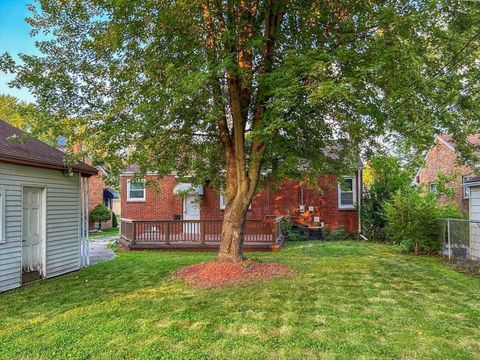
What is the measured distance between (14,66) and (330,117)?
708 cm

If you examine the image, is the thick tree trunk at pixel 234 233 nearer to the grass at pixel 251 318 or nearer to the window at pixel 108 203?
the grass at pixel 251 318

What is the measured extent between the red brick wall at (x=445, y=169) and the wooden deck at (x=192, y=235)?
6.90 meters

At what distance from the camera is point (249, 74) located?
798cm

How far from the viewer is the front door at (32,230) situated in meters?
8.77

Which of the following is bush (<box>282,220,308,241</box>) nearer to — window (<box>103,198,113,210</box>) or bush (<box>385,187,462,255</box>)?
bush (<box>385,187,462,255</box>)

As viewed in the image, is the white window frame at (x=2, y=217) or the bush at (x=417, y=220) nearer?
the white window frame at (x=2, y=217)

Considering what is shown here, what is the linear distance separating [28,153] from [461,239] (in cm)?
1230

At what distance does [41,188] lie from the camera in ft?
30.1

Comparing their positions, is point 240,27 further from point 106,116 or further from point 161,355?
point 161,355

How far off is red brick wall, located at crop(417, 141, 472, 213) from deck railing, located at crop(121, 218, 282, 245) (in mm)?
6867

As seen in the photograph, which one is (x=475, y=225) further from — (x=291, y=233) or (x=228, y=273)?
(x=291, y=233)

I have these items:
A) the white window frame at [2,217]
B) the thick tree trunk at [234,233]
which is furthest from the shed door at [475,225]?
the white window frame at [2,217]

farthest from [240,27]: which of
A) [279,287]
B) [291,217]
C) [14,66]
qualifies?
[291,217]

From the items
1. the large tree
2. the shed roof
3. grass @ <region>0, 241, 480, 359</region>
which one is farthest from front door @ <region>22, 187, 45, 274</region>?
the large tree
